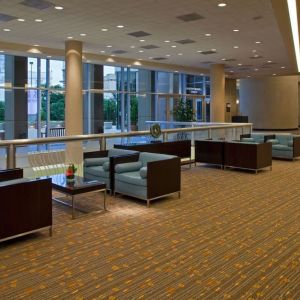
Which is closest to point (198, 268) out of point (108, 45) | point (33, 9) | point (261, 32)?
point (33, 9)

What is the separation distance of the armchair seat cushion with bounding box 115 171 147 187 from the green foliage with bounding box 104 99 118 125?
11.8 metres

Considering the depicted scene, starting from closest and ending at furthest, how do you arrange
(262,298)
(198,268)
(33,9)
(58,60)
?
(262,298) → (198,268) → (33,9) → (58,60)

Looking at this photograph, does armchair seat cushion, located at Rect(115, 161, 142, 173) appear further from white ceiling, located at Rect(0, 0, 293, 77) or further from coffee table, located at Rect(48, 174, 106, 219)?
white ceiling, located at Rect(0, 0, 293, 77)

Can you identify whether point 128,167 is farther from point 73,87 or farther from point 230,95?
point 230,95

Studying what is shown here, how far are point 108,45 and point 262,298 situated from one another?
438 inches

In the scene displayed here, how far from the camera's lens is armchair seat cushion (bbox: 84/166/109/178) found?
682 cm

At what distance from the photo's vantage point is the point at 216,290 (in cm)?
325

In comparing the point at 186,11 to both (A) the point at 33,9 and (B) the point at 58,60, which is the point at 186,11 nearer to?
(A) the point at 33,9

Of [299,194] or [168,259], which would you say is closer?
[168,259]

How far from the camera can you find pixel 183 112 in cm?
2033

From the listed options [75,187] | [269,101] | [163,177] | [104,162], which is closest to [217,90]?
[269,101]

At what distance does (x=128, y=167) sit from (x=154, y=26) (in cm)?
488

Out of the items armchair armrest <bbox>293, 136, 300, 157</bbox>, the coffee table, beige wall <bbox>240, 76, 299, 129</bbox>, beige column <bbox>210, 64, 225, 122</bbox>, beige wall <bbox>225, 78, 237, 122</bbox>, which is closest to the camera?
the coffee table

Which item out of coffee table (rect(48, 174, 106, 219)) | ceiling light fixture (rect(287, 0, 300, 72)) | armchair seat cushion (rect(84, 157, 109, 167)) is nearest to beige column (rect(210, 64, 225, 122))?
ceiling light fixture (rect(287, 0, 300, 72))
